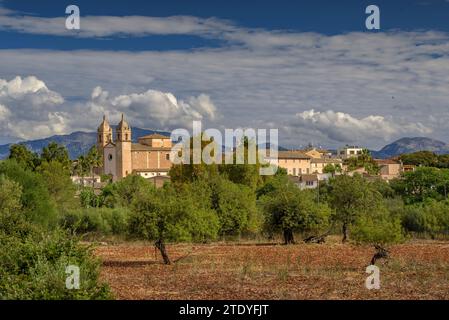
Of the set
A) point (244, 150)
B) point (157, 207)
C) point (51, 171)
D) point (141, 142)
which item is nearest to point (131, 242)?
point (157, 207)

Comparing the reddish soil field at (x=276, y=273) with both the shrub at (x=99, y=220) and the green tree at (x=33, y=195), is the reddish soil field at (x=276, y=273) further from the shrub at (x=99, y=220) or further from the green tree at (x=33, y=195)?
the shrub at (x=99, y=220)

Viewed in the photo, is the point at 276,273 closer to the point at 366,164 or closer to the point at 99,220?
the point at 99,220

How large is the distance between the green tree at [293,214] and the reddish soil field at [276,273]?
4.29 m

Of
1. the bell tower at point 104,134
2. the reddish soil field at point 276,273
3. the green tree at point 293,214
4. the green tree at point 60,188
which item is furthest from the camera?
the bell tower at point 104,134

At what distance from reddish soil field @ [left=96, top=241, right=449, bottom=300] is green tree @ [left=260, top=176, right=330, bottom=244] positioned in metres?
4.29

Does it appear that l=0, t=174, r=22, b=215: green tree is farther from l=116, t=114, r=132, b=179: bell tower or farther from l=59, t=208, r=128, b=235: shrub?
l=116, t=114, r=132, b=179: bell tower

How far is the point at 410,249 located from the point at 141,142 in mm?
144968

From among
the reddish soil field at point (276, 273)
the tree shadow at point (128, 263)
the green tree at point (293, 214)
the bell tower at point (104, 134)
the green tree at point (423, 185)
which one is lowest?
the tree shadow at point (128, 263)

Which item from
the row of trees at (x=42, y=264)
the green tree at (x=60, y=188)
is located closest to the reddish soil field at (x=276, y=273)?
the row of trees at (x=42, y=264)

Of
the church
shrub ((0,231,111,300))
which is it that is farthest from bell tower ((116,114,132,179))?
shrub ((0,231,111,300))

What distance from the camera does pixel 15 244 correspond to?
887 inches

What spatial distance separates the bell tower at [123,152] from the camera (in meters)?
163

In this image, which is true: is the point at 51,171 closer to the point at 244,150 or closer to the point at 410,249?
the point at 244,150

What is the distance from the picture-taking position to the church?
536 ft
